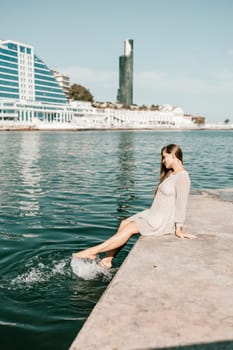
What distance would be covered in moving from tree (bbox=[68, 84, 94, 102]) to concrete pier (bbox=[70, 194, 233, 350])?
172340mm

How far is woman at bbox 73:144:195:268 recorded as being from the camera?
5.42m

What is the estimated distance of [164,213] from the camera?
5.45 meters

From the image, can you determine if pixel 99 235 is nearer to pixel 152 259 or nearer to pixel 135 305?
pixel 152 259

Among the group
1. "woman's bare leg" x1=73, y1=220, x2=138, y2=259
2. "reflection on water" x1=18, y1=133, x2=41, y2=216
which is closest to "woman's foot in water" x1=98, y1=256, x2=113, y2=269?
"woman's bare leg" x1=73, y1=220, x2=138, y2=259

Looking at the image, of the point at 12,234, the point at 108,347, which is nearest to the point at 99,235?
the point at 12,234

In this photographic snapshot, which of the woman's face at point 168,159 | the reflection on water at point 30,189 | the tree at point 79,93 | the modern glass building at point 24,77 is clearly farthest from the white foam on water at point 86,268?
the tree at point 79,93

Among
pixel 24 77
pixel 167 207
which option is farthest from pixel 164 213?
pixel 24 77

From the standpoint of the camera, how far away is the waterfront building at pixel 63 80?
174 m

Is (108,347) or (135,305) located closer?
(108,347)

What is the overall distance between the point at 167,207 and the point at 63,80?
587ft

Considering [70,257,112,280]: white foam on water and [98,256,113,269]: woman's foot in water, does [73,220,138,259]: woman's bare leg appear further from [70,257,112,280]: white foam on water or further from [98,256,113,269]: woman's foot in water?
[98,256,113,269]: woman's foot in water

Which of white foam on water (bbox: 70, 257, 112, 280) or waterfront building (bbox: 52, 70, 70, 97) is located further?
waterfront building (bbox: 52, 70, 70, 97)

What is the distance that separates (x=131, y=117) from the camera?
182 meters

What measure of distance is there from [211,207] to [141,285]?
15.4 ft
